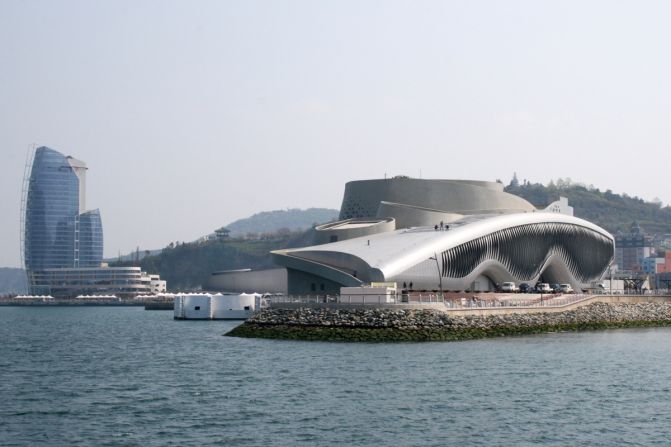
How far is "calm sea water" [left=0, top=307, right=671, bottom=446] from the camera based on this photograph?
113 ft

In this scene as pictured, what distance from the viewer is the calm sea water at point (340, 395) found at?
113ft

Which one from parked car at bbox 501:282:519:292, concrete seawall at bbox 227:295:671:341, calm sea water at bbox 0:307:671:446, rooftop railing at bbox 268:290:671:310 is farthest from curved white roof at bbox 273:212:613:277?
calm sea water at bbox 0:307:671:446

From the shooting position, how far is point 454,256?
9031cm

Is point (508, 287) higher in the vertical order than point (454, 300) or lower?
higher

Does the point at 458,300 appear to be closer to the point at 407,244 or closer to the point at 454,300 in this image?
the point at 454,300

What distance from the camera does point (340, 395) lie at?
41.8 metres

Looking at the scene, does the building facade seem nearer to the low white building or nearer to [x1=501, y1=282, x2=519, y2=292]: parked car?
[x1=501, y1=282, x2=519, y2=292]: parked car

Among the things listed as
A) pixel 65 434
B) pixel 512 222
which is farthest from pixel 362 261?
pixel 65 434

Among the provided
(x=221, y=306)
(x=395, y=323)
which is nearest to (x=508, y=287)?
(x=221, y=306)

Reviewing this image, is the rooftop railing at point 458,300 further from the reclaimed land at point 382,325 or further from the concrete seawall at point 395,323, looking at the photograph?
the reclaimed land at point 382,325

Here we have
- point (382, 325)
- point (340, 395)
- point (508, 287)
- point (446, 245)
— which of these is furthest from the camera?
point (508, 287)

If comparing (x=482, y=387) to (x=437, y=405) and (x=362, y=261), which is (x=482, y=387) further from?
(x=362, y=261)

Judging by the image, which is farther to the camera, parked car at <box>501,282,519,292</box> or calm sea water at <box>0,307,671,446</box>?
parked car at <box>501,282,519,292</box>

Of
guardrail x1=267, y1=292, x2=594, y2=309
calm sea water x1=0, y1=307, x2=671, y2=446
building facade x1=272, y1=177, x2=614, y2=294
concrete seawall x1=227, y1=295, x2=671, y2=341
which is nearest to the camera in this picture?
calm sea water x1=0, y1=307, x2=671, y2=446
